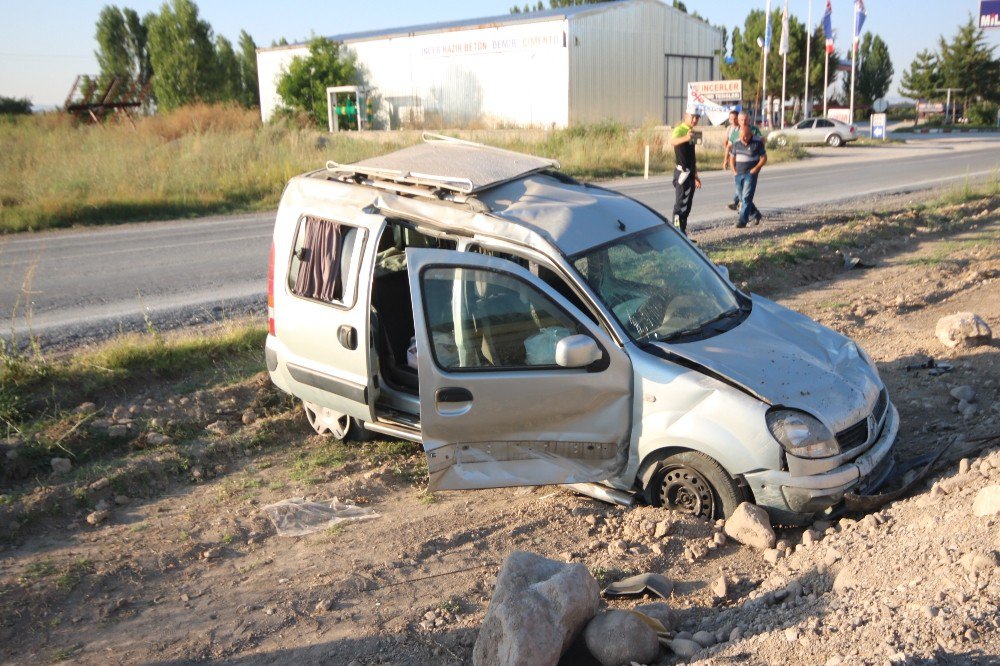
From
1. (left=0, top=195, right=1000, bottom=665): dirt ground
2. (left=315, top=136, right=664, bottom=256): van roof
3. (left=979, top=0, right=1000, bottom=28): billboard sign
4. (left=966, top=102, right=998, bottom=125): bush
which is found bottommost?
(left=0, top=195, right=1000, bottom=665): dirt ground

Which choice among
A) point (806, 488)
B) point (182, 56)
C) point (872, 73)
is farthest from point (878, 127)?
point (806, 488)

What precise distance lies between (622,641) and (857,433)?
1.99 meters

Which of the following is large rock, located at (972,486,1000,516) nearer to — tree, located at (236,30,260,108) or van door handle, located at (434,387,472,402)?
van door handle, located at (434,387,472,402)

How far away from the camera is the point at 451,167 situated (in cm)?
582

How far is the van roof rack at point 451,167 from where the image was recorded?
5.52 meters

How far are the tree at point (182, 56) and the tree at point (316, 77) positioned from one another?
566 centimetres

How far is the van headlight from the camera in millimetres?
4457

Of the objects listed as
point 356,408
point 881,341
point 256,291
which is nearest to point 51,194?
point 256,291

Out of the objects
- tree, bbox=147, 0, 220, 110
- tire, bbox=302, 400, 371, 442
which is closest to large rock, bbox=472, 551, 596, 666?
tire, bbox=302, 400, 371, 442

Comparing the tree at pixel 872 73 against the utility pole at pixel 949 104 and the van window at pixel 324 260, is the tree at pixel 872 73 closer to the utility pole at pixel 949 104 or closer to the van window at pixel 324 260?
the utility pole at pixel 949 104

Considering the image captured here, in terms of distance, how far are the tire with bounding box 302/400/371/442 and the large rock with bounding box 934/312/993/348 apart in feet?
16.5

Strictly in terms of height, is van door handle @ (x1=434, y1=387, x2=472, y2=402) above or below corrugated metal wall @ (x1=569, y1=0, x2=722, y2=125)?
below

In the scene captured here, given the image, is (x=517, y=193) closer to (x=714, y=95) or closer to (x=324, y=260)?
(x=324, y=260)

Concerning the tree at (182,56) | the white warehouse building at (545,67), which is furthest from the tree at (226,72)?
the white warehouse building at (545,67)
